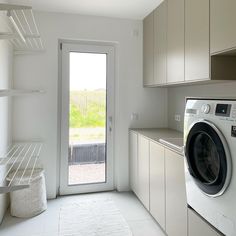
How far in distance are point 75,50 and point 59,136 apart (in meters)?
1.20

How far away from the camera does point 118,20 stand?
3221 mm

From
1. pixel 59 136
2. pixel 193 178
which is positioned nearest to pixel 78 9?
pixel 59 136

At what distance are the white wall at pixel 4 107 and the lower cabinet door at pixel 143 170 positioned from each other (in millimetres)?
1517

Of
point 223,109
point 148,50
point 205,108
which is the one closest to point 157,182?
point 205,108

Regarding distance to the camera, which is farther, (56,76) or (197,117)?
(56,76)

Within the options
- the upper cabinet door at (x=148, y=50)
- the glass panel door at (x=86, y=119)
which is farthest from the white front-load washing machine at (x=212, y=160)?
the glass panel door at (x=86, y=119)

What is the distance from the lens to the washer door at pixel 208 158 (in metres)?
1.28

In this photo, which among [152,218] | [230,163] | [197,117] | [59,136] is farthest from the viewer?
[59,136]

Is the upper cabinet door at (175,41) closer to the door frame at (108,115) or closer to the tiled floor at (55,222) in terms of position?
the door frame at (108,115)

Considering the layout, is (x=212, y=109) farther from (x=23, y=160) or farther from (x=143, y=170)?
(x=23, y=160)

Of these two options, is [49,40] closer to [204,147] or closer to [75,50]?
[75,50]

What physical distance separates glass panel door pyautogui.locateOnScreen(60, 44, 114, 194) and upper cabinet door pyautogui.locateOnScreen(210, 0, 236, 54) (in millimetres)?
1792

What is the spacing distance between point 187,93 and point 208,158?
4.80 ft

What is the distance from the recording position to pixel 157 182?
2.31 m
